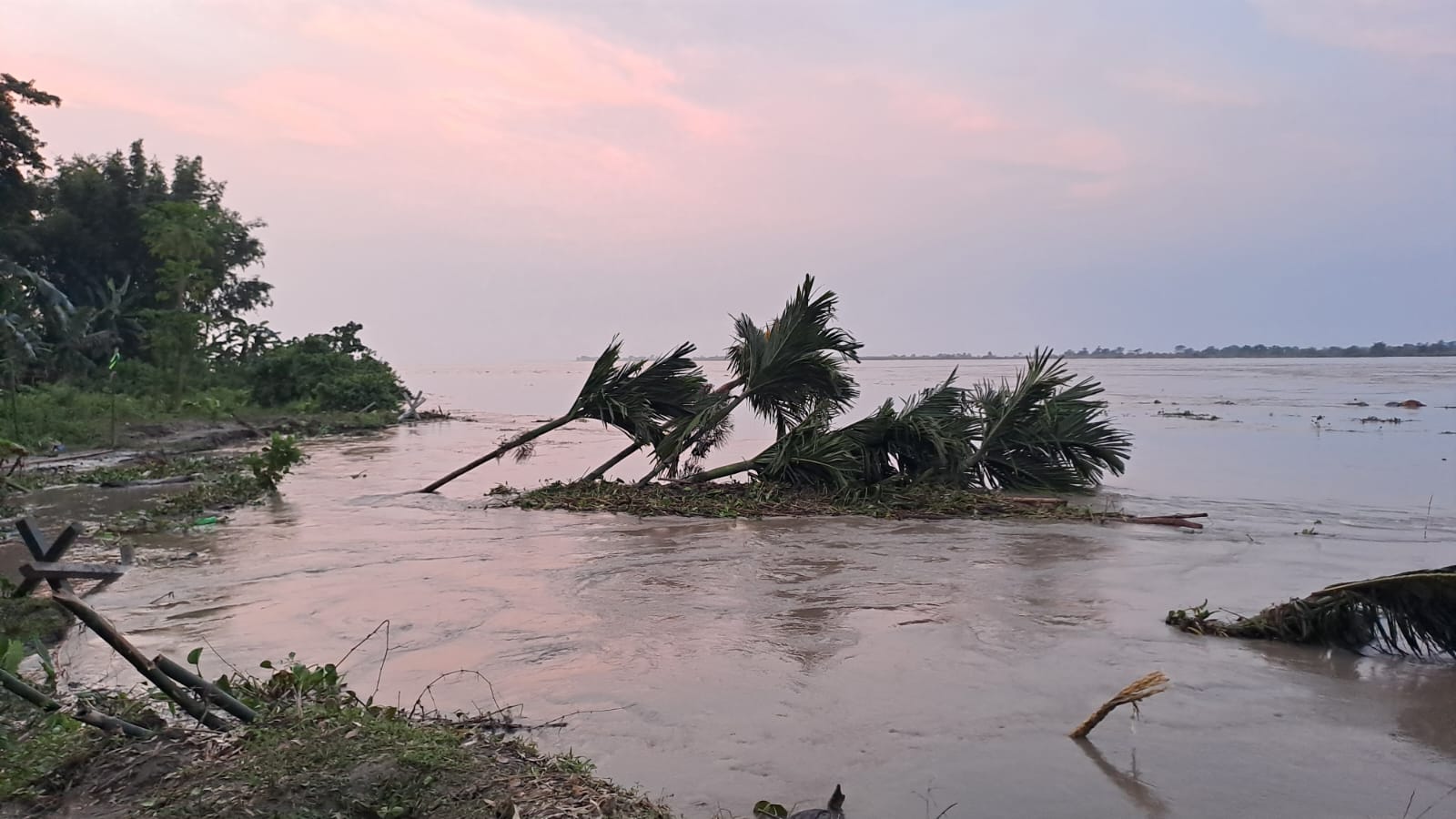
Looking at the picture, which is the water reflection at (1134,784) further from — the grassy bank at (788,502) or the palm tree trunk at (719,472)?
the palm tree trunk at (719,472)

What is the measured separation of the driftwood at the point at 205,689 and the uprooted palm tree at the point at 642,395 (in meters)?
8.16

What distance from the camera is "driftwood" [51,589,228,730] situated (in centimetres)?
307

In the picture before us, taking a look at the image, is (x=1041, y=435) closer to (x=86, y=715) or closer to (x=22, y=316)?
(x=86, y=715)

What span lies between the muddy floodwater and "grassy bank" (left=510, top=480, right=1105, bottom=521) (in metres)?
0.45

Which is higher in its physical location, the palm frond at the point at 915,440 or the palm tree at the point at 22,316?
the palm tree at the point at 22,316

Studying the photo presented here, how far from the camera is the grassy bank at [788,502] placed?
34.3 feet

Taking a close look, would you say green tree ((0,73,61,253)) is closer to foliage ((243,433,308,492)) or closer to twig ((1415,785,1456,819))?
foliage ((243,433,308,492))

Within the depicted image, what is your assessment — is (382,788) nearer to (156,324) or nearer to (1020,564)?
(1020,564)

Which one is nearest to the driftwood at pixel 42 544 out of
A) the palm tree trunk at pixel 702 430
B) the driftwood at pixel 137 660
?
the driftwood at pixel 137 660

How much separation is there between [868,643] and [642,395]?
682 cm

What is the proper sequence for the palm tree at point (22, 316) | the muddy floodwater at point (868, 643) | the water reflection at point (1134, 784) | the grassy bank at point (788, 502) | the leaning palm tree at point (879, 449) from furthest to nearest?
the palm tree at point (22, 316), the leaning palm tree at point (879, 449), the grassy bank at point (788, 502), the muddy floodwater at point (868, 643), the water reflection at point (1134, 784)

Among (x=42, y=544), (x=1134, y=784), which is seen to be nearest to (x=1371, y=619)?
(x=1134, y=784)

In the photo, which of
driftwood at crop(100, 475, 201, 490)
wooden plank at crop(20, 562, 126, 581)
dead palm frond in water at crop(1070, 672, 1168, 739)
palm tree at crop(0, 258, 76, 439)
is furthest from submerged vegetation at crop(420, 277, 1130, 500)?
palm tree at crop(0, 258, 76, 439)

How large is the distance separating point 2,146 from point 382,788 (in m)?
27.5
